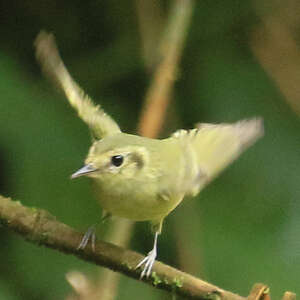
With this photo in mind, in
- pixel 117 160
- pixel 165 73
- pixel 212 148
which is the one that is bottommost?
pixel 117 160

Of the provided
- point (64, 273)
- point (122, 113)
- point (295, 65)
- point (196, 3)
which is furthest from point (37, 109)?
point (295, 65)

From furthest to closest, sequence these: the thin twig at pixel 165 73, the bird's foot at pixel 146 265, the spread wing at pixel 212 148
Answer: the thin twig at pixel 165 73 < the spread wing at pixel 212 148 < the bird's foot at pixel 146 265

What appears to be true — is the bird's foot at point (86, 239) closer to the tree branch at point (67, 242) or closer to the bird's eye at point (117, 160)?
the tree branch at point (67, 242)

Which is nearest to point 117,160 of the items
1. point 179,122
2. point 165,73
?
point 165,73

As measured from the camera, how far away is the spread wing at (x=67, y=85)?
6.89 feet

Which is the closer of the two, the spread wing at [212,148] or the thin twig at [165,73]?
the spread wing at [212,148]

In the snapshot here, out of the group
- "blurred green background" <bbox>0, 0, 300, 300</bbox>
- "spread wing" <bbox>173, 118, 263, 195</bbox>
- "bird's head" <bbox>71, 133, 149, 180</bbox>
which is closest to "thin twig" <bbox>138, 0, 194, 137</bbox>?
"blurred green background" <bbox>0, 0, 300, 300</bbox>

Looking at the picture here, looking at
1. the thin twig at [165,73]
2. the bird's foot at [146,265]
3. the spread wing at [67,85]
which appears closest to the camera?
the bird's foot at [146,265]

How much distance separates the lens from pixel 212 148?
2.10m

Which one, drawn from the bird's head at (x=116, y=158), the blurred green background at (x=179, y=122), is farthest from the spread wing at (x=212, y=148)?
the blurred green background at (x=179, y=122)

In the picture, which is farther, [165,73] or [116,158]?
[165,73]

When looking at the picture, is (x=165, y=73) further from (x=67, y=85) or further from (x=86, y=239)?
(x=86, y=239)

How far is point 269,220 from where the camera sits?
310 centimetres

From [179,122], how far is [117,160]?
143 cm
